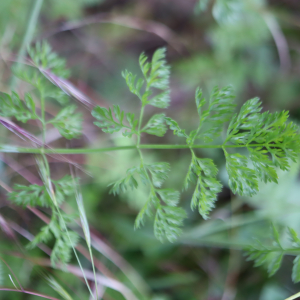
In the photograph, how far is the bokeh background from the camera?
1.70m

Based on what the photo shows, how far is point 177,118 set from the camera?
87.0 inches

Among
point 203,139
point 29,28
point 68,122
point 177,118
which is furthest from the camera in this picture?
point 177,118

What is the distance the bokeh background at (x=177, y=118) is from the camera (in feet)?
5.58

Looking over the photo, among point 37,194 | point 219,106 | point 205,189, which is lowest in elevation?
point 37,194

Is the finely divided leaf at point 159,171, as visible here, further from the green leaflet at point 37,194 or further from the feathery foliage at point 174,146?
the green leaflet at point 37,194

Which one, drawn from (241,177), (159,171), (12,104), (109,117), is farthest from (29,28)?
(241,177)

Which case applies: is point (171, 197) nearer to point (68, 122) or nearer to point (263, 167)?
point (263, 167)


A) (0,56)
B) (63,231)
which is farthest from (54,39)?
(63,231)

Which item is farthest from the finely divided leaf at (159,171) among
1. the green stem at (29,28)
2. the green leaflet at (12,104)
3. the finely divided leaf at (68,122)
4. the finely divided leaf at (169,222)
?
the green stem at (29,28)

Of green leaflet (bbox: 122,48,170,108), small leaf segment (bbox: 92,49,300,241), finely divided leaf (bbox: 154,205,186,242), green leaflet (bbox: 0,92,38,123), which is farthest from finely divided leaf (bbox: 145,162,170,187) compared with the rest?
green leaflet (bbox: 0,92,38,123)

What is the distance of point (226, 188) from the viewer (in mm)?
2137

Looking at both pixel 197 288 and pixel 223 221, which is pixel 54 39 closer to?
pixel 223 221

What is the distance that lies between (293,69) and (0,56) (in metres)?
2.19

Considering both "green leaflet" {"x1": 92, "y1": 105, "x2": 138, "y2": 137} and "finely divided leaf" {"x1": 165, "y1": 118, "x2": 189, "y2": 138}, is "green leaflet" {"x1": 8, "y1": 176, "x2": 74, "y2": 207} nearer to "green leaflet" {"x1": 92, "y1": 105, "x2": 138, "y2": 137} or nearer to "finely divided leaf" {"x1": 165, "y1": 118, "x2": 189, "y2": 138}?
"green leaflet" {"x1": 92, "y1": 105, "x2": 138, "y2": 137}
